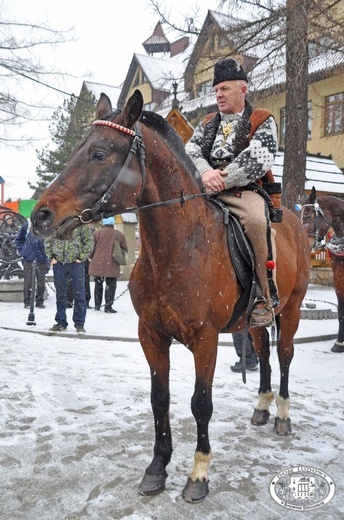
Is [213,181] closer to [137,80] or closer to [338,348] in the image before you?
[338,348]

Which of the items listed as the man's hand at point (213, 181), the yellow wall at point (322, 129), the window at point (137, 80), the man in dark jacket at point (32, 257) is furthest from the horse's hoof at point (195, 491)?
the window at point (137, 80)

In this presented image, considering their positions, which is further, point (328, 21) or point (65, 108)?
point (65, 108)

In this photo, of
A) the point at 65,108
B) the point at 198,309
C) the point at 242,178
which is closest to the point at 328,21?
the point at 242,178

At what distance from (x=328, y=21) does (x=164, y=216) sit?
908cm

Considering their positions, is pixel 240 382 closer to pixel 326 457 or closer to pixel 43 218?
pixel 326 457

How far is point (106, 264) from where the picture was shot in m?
11.0

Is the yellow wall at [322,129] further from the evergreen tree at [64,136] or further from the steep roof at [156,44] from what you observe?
the steep roof at [156,44]

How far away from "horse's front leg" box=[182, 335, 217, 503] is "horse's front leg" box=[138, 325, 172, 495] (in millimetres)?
228

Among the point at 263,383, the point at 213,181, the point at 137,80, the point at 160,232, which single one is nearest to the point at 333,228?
the point at 263,383

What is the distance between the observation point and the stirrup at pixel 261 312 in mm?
3539

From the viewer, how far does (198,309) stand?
303cm

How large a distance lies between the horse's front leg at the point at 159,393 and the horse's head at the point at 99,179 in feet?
3.10

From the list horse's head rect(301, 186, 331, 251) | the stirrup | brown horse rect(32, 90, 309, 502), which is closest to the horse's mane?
brown horse rect(32, 90, 309, 502)

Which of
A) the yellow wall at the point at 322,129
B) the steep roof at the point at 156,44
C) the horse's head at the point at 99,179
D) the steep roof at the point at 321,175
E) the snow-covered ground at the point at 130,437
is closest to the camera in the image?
the horse's head at the point at 99,179
